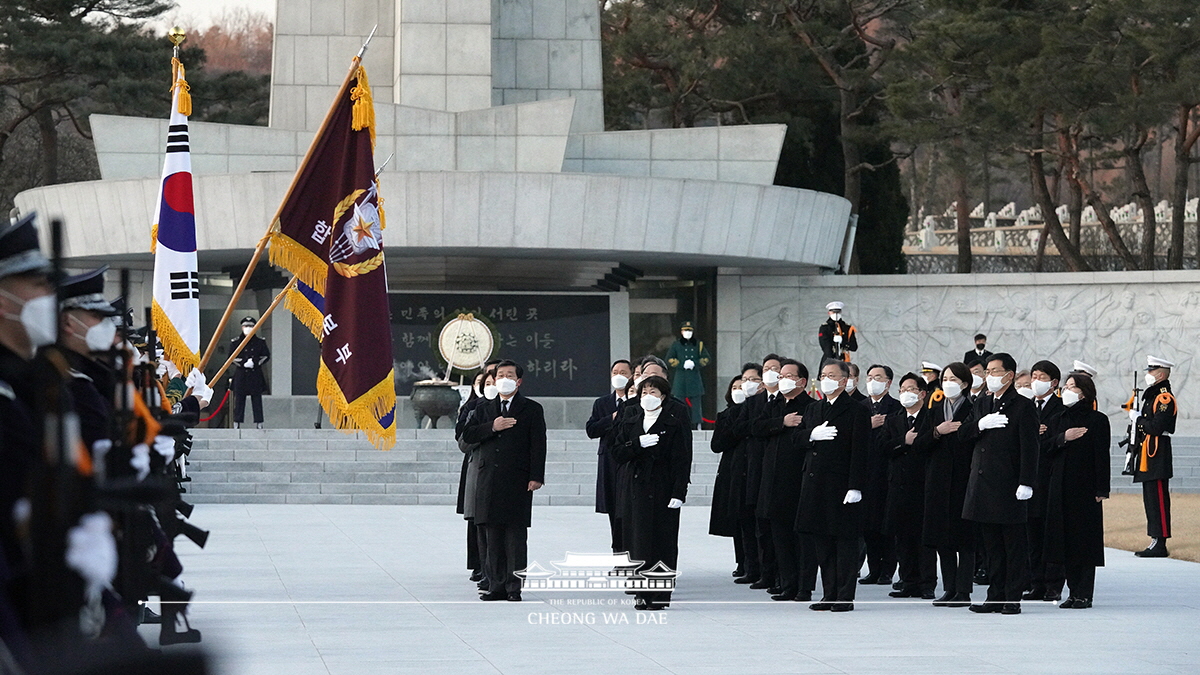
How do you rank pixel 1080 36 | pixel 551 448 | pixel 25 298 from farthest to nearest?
1. pixel 1080 36
2. pixel 551 448
3. pixel 25 298

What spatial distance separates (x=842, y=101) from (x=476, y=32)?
471 inches

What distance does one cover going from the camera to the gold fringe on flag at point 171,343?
10266 millimetres

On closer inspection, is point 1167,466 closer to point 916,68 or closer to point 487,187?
point 487,187

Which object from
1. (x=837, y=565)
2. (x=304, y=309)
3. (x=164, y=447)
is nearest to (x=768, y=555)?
(x=837, y=565)

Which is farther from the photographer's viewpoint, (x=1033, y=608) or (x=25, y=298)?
(x=1033, y=608)

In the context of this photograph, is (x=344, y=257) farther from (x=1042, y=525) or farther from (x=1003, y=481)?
(x=1042, y=525)

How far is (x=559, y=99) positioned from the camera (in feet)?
79.9

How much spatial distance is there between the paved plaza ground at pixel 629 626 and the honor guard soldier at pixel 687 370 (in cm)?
1067

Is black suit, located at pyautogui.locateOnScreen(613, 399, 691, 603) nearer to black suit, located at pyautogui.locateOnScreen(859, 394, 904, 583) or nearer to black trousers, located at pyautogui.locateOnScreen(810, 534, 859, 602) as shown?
black trousers, located at pyautogui.locateOnScreen(810, 534, 859, 602)

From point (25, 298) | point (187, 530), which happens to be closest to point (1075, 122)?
point (187, 530)

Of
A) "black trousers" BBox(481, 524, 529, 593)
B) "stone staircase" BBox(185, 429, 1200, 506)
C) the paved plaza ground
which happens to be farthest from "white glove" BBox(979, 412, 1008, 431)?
"stone staircase" BBox(185, 429, 1200, 506)

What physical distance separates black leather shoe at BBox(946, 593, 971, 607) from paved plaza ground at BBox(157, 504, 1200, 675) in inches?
8.6

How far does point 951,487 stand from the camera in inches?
386

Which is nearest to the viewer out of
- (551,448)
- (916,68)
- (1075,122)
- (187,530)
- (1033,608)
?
(187,530)
